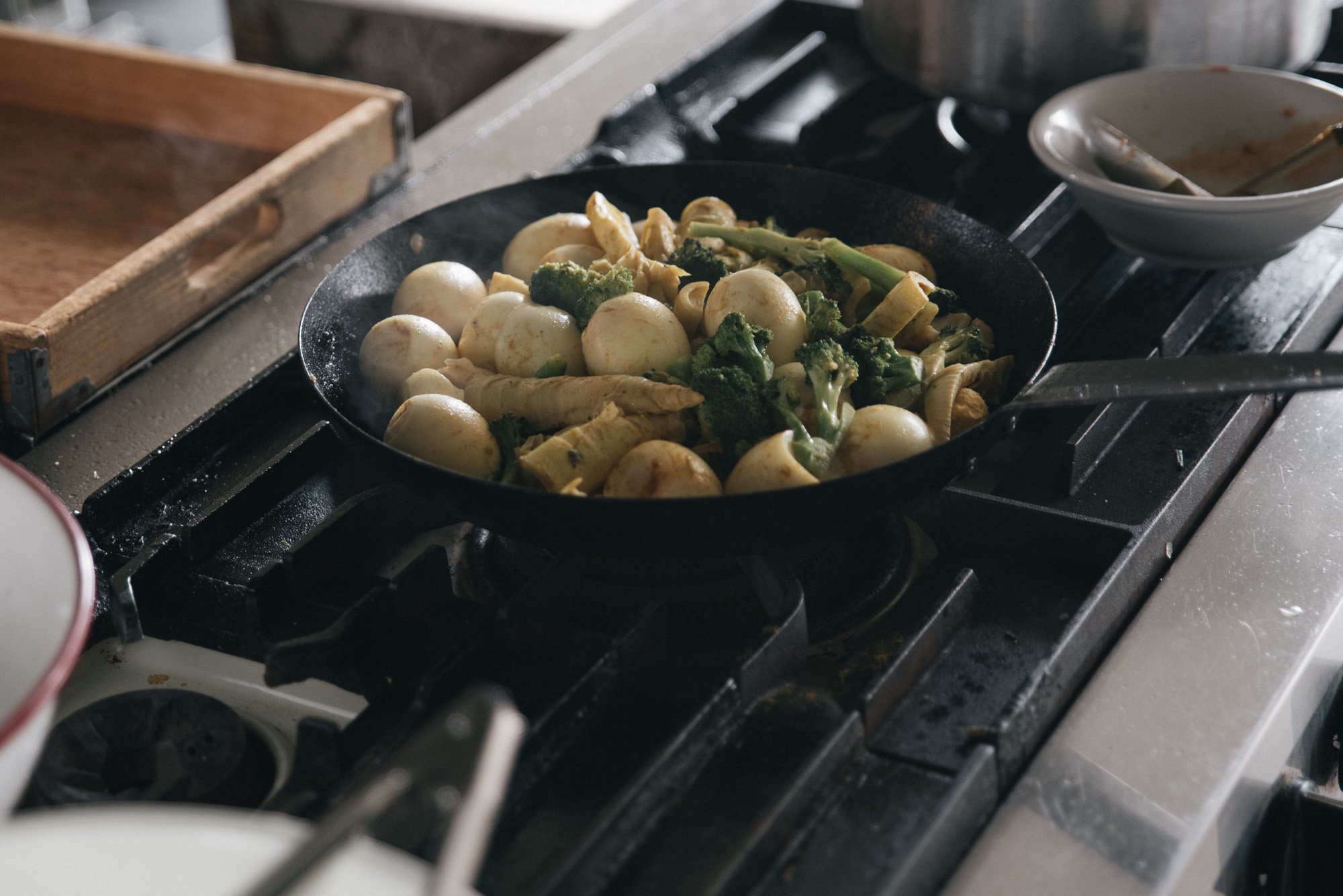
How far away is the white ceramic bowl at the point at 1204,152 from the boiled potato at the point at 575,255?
0.49 metres

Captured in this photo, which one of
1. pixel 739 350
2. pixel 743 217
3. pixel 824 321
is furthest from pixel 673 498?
pixel 743 217

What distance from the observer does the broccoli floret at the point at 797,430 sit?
0.92 metres

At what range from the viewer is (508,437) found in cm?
98

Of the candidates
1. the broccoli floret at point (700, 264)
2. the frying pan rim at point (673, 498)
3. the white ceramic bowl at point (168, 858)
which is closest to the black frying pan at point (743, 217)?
the frying pan rim at point (673, 498)

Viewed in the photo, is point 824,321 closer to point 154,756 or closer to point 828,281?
point 828,281

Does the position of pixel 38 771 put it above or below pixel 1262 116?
below

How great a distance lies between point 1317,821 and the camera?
88cm

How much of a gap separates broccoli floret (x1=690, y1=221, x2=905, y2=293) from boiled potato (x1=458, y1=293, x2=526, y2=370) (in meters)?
0.21

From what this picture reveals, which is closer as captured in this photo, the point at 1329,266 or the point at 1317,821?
the point at 1317,821

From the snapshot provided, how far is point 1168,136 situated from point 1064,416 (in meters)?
0.52

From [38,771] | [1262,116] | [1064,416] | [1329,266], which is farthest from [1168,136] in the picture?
[38,771]

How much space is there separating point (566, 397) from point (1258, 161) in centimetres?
92

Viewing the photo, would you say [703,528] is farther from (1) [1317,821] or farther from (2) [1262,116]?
(2) [1262,116]

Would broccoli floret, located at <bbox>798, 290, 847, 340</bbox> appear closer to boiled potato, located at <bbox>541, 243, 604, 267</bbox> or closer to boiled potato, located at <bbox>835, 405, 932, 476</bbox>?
boiled potato, located at <bbox>835, 405, 932, 476</bbox>
